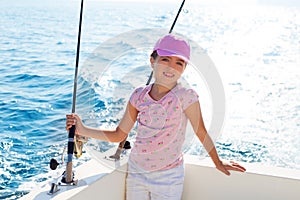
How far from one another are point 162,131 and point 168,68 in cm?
19

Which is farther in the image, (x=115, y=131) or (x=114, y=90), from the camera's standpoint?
(x=114, y=90)

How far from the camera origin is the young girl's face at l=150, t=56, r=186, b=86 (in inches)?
51.1

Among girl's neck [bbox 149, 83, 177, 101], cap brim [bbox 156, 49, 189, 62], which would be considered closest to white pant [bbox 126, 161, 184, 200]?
girl's neck [bbox 149, 83, 177, 101]

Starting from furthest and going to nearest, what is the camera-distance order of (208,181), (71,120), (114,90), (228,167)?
(114,90)
(208,181)
(228,167)
(71,120)

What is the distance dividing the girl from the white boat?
0.07 meters

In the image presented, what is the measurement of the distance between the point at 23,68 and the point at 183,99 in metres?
5.14

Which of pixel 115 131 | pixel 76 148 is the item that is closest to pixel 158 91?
pixel 115 131

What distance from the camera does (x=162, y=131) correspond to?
1.33 m

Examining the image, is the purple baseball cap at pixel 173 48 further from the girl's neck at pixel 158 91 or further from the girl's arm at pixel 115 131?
the girl's arm at pixel 115 131

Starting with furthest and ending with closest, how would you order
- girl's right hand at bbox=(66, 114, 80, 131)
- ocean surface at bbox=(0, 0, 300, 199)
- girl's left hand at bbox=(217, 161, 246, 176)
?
ocean surface at bbox=(0, 0, 300, 199)
girl's left hand at bbox=(217, 161, 246, 176)
girl's right hand at bbox=(66, 114, 80, 131)

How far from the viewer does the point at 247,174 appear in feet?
4.75

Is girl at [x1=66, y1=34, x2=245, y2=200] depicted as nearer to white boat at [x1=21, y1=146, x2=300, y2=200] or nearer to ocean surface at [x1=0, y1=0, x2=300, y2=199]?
white boat at [x1=21, y1=146, x2=300, y2=200]

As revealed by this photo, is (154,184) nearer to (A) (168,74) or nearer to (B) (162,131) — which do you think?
(B) (162,131)

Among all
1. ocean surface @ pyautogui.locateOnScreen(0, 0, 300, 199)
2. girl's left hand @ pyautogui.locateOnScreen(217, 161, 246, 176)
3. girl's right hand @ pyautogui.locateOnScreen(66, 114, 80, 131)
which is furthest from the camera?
ocean surface @ pyautogui.locateOnScreen(0, 0, 300, 199)
